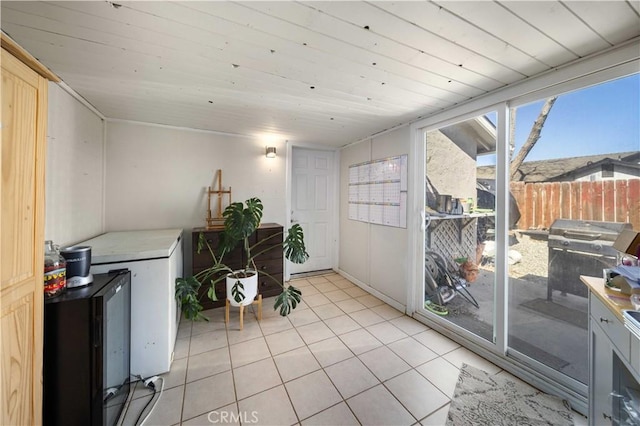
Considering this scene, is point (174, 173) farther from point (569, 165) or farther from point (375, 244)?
point (569, 165)

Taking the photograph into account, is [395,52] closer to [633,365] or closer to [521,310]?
[633,365]

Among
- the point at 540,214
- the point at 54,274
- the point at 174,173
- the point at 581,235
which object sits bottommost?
the point at 54,274

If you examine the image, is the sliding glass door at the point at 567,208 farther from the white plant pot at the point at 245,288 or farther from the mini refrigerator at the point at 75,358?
the mini refrigerator at the point at 75,358

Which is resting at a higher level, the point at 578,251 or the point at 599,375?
the point at 578,251

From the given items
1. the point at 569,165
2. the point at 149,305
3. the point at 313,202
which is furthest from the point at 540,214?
the point at 149,305

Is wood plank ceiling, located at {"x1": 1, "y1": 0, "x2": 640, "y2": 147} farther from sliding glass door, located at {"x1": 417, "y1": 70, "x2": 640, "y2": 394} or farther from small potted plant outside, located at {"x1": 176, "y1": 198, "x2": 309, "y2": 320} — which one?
small potted plant outside, located at {"x1": 176, "y1": 198, "x2": 309, "y2": 320}

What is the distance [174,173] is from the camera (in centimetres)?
289

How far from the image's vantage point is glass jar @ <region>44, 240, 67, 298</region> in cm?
107

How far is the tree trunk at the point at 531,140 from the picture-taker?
1.67 meters

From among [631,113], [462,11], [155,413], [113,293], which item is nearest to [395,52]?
[462,11]

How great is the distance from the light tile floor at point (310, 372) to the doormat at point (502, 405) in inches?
2.7

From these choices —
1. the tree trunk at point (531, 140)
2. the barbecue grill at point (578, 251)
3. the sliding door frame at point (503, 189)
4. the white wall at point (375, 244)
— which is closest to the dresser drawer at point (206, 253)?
the white wall at point (375, 244)

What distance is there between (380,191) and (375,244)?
0.74m

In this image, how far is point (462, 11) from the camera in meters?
1.04
